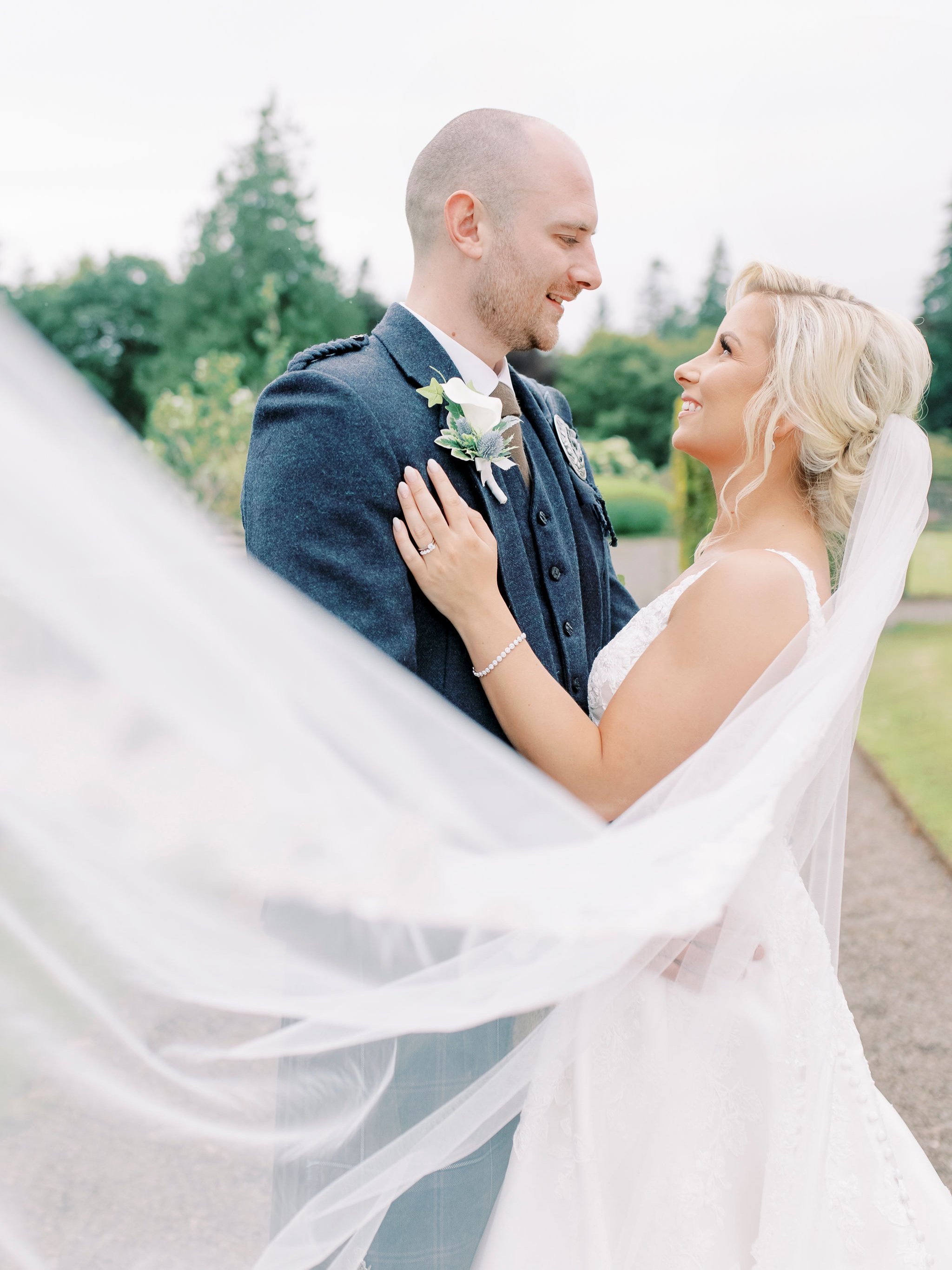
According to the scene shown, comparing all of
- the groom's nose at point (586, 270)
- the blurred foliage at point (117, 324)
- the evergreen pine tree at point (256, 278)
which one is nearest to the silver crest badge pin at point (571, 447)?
the groom's nose at point (586, 270)

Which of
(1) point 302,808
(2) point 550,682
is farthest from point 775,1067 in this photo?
(1) point 302,808

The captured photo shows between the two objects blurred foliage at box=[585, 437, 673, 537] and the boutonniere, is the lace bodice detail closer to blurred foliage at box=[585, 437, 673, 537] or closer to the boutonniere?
the boutonniere

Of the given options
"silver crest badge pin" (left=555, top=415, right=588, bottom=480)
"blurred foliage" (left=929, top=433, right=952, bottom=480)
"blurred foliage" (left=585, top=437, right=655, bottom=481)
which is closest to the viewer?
"silver crest badge pin" (left=555, top=415, right=588, bottom=480)

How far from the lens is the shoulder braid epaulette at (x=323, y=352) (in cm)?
207

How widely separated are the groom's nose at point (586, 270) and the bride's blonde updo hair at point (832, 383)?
421mm

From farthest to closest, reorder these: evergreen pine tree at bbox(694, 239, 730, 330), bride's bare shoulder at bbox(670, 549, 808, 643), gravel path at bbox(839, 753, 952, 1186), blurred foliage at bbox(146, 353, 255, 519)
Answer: evergreen pine tree at bbox(694, 239, 730, 330), blurred foliage at bbox(146, 353, 255, 519), gravel path at bbox(839, 753, 952, 1186), bride's bare shoulder at bbox(670, 549, 808, 643)

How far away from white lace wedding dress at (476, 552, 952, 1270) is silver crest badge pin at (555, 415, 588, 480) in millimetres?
1144

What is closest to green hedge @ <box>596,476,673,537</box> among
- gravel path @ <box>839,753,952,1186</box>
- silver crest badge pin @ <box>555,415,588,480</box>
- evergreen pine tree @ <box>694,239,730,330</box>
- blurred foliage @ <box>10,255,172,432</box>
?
gravel path @ <box>839,753,952,1186</box>

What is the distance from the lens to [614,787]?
1984mm

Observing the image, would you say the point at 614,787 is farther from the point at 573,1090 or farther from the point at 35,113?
the point at 35,113

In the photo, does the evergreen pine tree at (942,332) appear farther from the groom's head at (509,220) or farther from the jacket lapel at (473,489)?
the jacket lapel at (473,489)

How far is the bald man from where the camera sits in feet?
5.88

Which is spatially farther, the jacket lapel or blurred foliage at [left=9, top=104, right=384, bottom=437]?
blurred foliage at [left=9, top=104, right=384, bottom=437]

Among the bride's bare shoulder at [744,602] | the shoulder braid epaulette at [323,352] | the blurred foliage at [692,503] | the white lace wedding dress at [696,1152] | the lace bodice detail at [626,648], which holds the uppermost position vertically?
the shoulder braid epaulette at [323,352]
